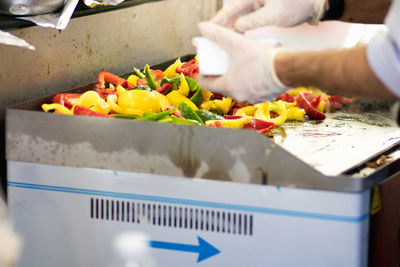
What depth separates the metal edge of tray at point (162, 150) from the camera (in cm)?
155

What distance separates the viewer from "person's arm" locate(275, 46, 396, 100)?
1.39 metres

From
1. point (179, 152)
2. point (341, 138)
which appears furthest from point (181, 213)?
point (341, 138)

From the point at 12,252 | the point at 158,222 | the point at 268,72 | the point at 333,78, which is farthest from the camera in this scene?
the point at 12,252

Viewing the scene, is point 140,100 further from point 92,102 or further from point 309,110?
point 309,110

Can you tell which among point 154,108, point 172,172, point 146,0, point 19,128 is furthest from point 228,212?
point 146,0

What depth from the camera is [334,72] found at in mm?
1434

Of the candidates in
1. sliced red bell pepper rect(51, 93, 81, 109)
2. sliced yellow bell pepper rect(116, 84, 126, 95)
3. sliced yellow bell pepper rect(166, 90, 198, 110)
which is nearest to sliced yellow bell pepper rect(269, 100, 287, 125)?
sliced yellow bell pepper rect(166, 90, 198, 110)

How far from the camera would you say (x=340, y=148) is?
185 cm

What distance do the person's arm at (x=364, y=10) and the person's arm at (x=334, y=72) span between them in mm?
615

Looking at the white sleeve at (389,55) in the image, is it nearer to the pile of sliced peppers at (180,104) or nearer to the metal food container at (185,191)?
the metal food container at (185,191)

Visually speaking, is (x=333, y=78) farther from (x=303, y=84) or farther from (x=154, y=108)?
(x=154, y=108)

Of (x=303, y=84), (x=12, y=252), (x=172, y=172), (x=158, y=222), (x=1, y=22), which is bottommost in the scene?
(x=12, y=252)

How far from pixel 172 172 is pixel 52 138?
344 mm

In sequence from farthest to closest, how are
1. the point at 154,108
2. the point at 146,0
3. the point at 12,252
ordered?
the point at 146,0
the point at 154,108
the point at 12,252
